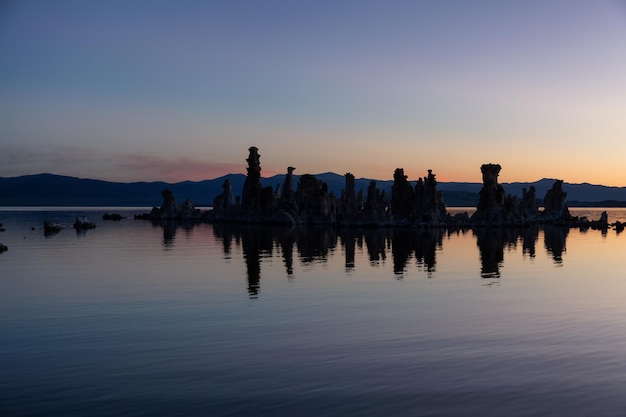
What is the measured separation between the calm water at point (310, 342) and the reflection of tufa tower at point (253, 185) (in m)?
99.3

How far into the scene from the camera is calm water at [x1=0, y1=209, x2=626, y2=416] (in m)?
14.0

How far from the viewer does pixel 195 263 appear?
4722 cm

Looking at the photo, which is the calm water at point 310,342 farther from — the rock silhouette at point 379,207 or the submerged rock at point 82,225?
the rock silhouette at point 379,207

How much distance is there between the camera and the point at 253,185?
465 ft

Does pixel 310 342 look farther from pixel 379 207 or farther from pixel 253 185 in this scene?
pixel 253 185

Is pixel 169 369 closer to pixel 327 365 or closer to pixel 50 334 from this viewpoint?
pixel 327 365

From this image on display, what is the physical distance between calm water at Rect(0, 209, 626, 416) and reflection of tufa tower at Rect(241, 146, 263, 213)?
9926 cm

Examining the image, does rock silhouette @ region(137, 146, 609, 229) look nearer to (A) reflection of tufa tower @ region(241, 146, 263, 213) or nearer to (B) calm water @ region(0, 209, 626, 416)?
(A) reflection of tufa tower @ region(241, 146, 263, 213)

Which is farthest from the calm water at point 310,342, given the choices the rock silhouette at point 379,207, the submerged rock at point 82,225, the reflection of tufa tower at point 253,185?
the reflection of tufa tower at point 253,185

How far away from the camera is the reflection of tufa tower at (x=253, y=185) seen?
Answer: 465 ft

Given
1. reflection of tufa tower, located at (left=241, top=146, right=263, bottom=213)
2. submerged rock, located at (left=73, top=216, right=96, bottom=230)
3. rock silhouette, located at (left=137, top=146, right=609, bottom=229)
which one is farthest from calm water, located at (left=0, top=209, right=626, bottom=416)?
reflection of tufa tower, located at (left=241, top=146, right=263, bottom=213)

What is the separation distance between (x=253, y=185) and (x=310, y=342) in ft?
403

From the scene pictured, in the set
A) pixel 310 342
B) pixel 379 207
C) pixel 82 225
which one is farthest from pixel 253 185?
pixel 310 342

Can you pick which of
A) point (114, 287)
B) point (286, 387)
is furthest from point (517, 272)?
point (286, 387)
